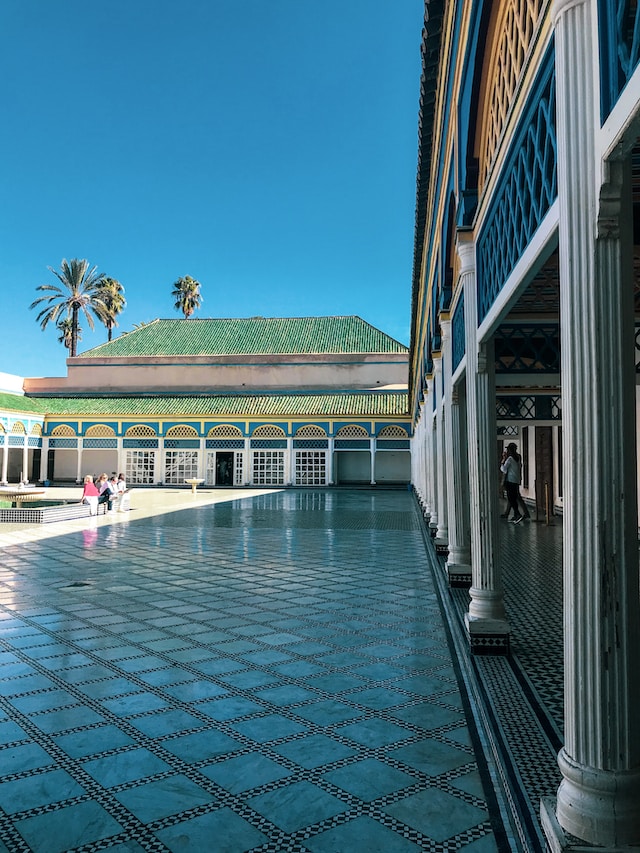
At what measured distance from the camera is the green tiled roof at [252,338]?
38000mm

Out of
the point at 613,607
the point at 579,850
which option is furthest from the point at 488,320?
the point at 579,850

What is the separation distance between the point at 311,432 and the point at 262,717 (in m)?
27.9

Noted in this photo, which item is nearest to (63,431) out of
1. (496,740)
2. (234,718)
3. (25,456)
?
(25,456)

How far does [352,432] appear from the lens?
3105 cm

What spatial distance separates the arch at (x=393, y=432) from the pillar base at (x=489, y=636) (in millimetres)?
26236

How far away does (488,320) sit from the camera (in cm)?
408

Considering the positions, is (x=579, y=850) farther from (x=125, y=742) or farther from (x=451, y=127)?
(x=451, y=127)

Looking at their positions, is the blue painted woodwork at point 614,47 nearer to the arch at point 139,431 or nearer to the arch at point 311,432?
the arch at point 311,432

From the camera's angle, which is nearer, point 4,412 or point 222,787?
point 222,787

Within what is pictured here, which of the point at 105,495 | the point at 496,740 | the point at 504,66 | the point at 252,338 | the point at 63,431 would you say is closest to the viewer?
the point at 496,740

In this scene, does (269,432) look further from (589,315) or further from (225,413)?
(589,315)

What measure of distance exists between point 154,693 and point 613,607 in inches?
111

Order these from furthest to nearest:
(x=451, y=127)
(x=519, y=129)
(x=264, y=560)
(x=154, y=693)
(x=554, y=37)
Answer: (x=264, y=560)
(x=451, y=127)
(x=154, y=693)
(x=519, y=129)
(x=554, y=37)

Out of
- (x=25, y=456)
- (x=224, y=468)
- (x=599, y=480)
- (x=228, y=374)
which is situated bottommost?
(x=224, y=468)
